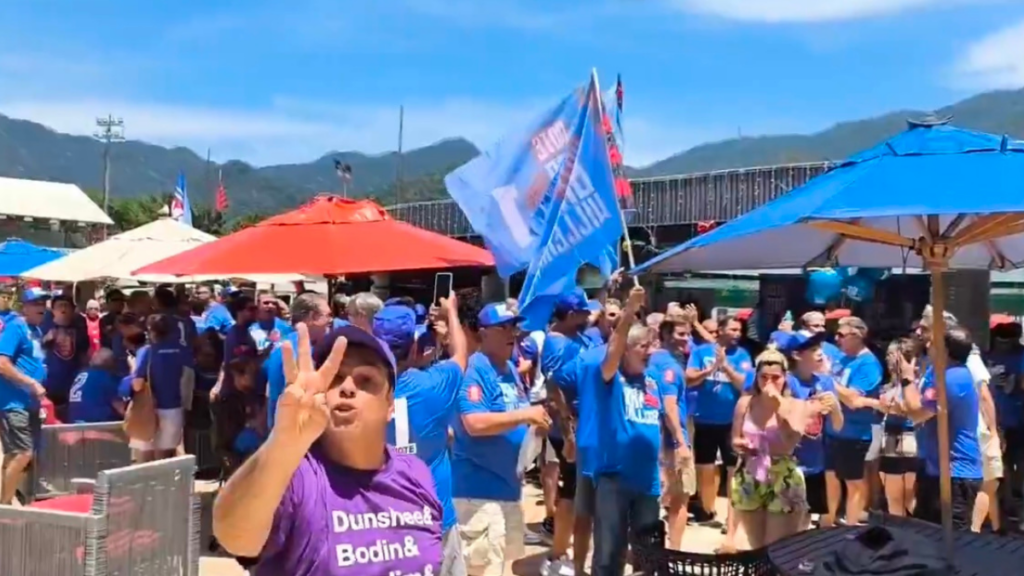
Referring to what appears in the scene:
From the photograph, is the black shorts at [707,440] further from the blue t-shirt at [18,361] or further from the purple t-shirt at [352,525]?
the purple t-shirt at [352,525]

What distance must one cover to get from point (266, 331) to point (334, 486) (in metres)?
7.32

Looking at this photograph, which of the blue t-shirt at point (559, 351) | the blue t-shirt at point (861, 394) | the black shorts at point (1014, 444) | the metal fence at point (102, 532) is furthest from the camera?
the black shorts at point (1014, 444)

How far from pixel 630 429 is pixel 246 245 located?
253 cm

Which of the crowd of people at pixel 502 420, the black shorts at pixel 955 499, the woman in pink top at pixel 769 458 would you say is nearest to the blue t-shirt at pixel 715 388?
the crowd of people at pixel 502 420

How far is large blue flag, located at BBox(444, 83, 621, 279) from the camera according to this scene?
6371 millimetres

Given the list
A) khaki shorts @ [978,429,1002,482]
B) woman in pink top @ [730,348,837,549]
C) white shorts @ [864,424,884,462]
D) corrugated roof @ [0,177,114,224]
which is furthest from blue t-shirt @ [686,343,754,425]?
corrugated roof @ [0,177,114,224]

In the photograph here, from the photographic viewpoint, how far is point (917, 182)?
3.83 meters

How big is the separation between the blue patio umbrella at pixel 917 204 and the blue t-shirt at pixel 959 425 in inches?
61.1

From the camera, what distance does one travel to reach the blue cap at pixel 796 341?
6.96 metres

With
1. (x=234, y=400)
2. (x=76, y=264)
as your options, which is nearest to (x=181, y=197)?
(x=76, y=264)

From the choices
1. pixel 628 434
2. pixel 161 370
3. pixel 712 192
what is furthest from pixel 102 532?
pixel 712 192

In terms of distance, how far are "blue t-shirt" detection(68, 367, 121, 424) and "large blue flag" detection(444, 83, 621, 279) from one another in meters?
3.40

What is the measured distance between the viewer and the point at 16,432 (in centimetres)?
784

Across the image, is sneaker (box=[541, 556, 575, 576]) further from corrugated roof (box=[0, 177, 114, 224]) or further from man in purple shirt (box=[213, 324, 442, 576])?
corrugated roof (box=[0, 177, 114, 224])
